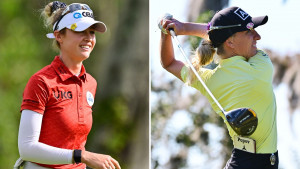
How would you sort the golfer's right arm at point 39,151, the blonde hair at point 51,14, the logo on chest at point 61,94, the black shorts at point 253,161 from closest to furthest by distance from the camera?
1. the golfer's right arm at point 39,151
2. the logo on chest at point 61,94
3. the black shorts at point 253,161
4. the blonde hair at point 51,14

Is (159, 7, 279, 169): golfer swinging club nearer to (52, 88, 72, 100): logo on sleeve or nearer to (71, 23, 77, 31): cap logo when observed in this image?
(71, 23, 77, 31): cap logo

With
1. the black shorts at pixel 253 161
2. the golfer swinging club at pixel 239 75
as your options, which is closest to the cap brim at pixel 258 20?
the golfer swinging club at pixel 239 75

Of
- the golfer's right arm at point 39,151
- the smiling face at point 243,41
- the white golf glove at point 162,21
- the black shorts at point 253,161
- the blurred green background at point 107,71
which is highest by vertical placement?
the white golf glove at point 162,21

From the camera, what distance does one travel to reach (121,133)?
29.3ft

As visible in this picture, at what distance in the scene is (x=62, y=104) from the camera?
3145 mm

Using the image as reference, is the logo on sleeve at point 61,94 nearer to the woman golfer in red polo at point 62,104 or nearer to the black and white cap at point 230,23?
the woman golfer in red polo at point 62,104

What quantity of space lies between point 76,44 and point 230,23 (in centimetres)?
88

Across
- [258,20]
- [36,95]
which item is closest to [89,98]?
[36,95]

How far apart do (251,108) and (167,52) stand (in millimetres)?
657

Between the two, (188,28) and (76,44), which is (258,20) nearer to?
(188,28)

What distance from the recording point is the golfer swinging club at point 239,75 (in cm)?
328

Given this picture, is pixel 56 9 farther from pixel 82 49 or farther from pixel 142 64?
pixel 142 64

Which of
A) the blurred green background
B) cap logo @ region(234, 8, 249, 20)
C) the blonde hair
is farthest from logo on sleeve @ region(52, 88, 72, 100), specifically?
the blurred green background

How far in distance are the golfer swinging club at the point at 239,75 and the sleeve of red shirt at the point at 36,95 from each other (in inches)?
34.6
